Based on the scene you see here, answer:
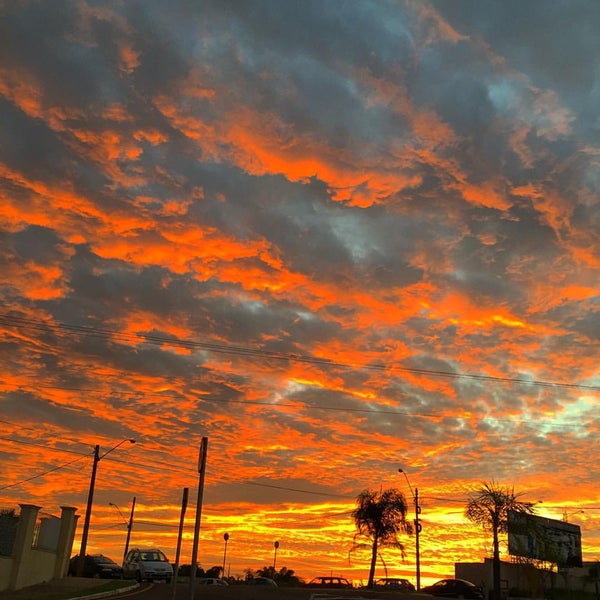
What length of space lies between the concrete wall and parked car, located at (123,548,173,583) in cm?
401

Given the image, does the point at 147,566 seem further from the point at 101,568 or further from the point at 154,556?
the point at 101,568

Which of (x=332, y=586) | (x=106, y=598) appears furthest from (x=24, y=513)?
(x=332, y=586)

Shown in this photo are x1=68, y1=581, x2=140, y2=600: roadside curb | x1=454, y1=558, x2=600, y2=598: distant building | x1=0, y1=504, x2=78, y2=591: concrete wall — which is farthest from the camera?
x1=454, y1=558, x2=600, y2=598: distant building

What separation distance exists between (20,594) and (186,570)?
Answer: 174ft

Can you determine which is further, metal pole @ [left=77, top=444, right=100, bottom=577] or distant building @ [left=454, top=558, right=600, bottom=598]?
distant building @ [left=454, top=558, right=600, bottom=598]

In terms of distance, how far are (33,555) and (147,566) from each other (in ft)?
27.3

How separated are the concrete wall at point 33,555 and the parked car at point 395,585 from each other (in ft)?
93.8

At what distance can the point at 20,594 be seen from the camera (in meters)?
29.3

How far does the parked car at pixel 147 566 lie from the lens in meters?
40.2

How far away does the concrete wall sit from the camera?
102ft

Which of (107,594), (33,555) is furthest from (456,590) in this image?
(33,555)

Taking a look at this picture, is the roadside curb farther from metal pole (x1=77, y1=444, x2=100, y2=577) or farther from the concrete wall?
metal pole (x1=77, y1=444, x2=100, y2=577)

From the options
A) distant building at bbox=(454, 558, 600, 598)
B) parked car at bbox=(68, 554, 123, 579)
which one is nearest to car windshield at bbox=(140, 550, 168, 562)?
parked car at bbox=(68, 554, 123, 579)

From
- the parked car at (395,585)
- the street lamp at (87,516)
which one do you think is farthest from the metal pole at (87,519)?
the parked car at (395,585)
